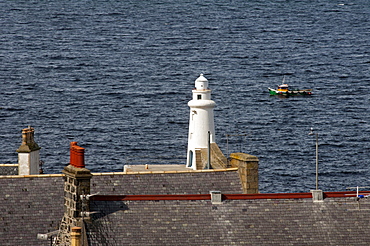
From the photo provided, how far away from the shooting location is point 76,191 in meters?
56.4

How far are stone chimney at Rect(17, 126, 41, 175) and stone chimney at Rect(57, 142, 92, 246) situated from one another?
19838mm

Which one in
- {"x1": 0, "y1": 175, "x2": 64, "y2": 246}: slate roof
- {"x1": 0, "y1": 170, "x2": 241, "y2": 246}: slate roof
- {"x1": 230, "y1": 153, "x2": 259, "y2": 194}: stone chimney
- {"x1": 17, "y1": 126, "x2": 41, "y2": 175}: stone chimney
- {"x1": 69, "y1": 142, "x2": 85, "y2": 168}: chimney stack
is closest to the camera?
{"x1": 69, "y1": 142, "x2": 85, "y2": 168}: chimney stack

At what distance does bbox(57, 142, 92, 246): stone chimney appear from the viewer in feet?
184

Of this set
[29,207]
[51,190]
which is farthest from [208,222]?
[29,207]

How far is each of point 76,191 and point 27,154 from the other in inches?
853

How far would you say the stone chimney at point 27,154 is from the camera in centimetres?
7656

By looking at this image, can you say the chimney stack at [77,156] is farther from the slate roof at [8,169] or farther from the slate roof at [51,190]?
the slate roof at [8,169]

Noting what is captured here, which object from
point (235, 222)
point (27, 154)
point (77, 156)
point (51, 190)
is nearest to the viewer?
point (77, 156)

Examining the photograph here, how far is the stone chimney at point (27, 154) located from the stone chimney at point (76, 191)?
19.8 meters

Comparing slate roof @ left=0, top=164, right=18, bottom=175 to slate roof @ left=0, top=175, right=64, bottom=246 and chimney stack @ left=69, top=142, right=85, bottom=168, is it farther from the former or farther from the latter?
chimney stack @ left=69, top=142, right=85, bottom=168

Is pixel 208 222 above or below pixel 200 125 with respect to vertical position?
below

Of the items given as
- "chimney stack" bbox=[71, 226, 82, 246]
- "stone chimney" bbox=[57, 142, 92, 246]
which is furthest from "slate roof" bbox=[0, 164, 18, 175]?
"chimney stack" bbox=[71, 226, 82, 246]

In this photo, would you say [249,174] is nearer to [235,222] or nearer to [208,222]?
[235,222]

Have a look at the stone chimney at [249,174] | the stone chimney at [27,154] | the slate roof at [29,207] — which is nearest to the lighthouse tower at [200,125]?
the stone chimney at [27,154]
